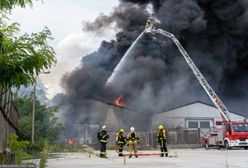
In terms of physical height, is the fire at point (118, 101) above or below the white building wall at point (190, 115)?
above

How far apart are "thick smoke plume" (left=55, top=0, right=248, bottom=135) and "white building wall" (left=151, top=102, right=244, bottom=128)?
2.01 metres

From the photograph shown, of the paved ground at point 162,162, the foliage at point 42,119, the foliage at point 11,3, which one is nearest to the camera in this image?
the foliage at point 11,3

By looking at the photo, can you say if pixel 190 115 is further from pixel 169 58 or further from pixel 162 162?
pixel 162 162

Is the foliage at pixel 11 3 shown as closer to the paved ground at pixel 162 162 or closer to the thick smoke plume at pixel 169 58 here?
the paved ground at pixel 162 162

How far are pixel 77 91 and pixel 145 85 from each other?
877 centimetres

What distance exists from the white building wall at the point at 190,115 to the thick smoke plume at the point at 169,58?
6.58 ft

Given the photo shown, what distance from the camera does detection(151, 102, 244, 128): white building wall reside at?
44594 millimetres

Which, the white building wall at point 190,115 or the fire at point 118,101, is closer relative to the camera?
the white building wall at point 190,115

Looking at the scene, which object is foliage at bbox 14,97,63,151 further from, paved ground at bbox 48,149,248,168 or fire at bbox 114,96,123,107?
paved ground at bbox 48,149,248,168

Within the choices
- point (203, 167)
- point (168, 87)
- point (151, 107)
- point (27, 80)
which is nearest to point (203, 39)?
point (168, 87)

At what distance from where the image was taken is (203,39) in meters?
53.2

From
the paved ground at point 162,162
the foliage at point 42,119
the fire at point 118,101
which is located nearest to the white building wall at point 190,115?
the fire at point 118,101

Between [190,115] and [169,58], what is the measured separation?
36.2 feet

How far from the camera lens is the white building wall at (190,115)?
1756 inches
